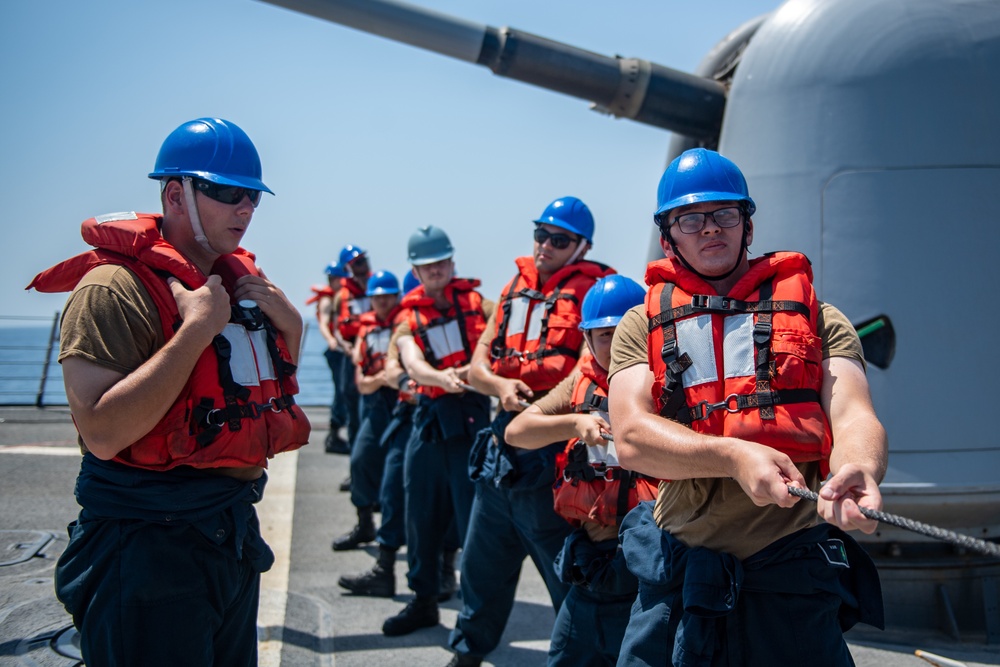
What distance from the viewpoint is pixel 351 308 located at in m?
9.92

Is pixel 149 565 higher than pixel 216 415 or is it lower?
lower

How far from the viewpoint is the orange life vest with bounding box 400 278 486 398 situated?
5734 mm

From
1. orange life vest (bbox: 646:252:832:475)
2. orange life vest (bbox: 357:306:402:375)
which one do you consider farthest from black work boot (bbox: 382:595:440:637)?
orange life vest (bbox: 646:252:832:475)

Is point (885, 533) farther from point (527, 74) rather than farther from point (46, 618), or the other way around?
point (46, 618)

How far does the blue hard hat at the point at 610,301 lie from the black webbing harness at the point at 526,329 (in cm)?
53

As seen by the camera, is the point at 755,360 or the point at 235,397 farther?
the point at 235,397

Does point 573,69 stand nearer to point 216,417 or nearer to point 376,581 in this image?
point 376,581

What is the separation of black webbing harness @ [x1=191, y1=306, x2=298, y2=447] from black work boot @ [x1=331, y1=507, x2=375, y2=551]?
428 centimetres

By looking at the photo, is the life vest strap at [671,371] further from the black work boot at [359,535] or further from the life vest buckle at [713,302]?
the black work boot at [359,535]

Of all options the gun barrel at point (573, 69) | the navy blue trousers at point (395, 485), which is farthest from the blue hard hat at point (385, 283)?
the gun barrel at point (573, 69)

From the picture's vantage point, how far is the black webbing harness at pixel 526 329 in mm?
4233

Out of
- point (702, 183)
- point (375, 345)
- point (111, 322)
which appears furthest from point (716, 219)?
point (375, 345)

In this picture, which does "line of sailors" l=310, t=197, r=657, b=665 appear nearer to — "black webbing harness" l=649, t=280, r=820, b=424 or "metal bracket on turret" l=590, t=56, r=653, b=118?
"black webbing harness" l=649, t=280, r=820, b=424

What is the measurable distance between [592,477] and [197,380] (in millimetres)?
1469
